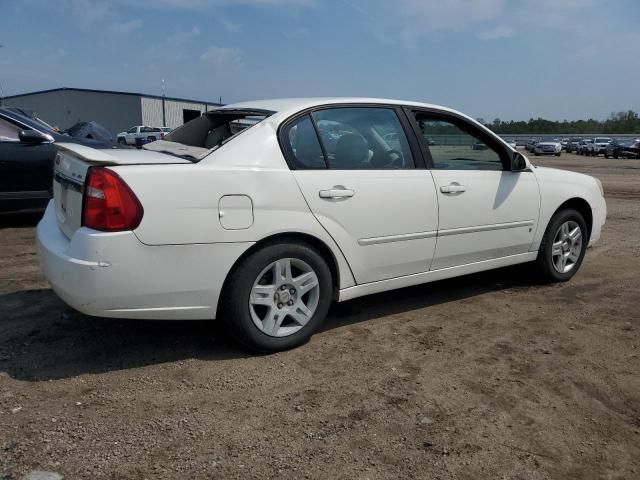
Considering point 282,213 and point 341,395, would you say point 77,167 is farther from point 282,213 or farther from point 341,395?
point 341,395

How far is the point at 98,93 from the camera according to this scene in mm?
50688

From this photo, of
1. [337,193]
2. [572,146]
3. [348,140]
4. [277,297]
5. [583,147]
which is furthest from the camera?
[572,146]

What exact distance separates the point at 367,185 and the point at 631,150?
41.4m

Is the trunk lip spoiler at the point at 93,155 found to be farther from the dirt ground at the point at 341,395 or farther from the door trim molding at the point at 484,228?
the door trim molding at the point at 484,228

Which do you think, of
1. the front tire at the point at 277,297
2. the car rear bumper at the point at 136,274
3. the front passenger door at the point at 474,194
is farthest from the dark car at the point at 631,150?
the car rear bumper at the point at 136,274

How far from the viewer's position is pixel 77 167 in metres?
3.21

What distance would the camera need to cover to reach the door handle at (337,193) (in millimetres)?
3475

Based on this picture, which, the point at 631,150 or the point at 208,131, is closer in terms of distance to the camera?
the point at 208,131

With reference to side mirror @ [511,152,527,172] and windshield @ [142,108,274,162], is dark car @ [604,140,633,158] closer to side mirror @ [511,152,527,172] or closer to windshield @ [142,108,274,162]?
side mirror @ [511,152,527,172]

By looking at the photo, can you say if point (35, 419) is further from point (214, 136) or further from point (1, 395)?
point (214, 136)

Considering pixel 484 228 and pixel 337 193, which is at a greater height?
pixel 337 193

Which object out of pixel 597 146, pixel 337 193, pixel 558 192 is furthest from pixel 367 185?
pixel 597 146

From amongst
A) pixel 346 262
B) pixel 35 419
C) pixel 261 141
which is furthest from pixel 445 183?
pixel 35 419

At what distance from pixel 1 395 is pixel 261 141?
6.42ft
